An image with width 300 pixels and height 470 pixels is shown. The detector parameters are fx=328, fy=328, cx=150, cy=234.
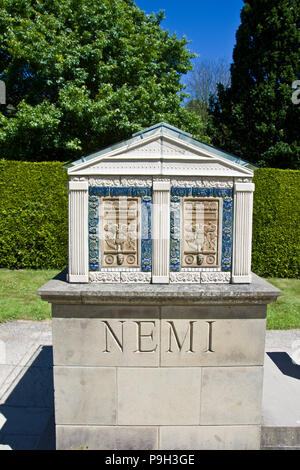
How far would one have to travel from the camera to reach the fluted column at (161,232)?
9.33ft

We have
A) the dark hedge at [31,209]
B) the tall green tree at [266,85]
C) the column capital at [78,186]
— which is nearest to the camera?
the column capital at [78,186]

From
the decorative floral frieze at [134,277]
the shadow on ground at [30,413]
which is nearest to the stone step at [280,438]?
the decorative floral frieze at [134,277]

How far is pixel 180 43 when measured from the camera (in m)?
12.7

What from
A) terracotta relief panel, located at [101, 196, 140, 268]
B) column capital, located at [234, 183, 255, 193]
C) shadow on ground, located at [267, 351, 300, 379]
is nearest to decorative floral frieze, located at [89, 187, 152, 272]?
terracotta relief panel, located at [101, 196, 140, 268]

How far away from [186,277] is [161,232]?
0.46 meters

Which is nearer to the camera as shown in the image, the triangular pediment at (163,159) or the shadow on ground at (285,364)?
the triangular pediment at (163,159)

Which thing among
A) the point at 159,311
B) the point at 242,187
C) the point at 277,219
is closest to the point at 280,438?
the point at 159,311

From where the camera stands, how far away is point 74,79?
1093cm

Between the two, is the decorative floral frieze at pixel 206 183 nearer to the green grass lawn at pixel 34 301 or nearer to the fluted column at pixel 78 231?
the fluted column at pixel 78 231

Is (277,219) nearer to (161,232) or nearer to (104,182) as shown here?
(161,232)

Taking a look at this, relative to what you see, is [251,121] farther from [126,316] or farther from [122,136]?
[126,316]

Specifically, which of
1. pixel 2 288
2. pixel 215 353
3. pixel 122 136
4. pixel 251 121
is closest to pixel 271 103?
pixel 251 121

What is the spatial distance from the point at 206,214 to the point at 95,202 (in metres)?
0.98

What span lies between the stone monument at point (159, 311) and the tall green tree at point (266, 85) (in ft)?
35.5
